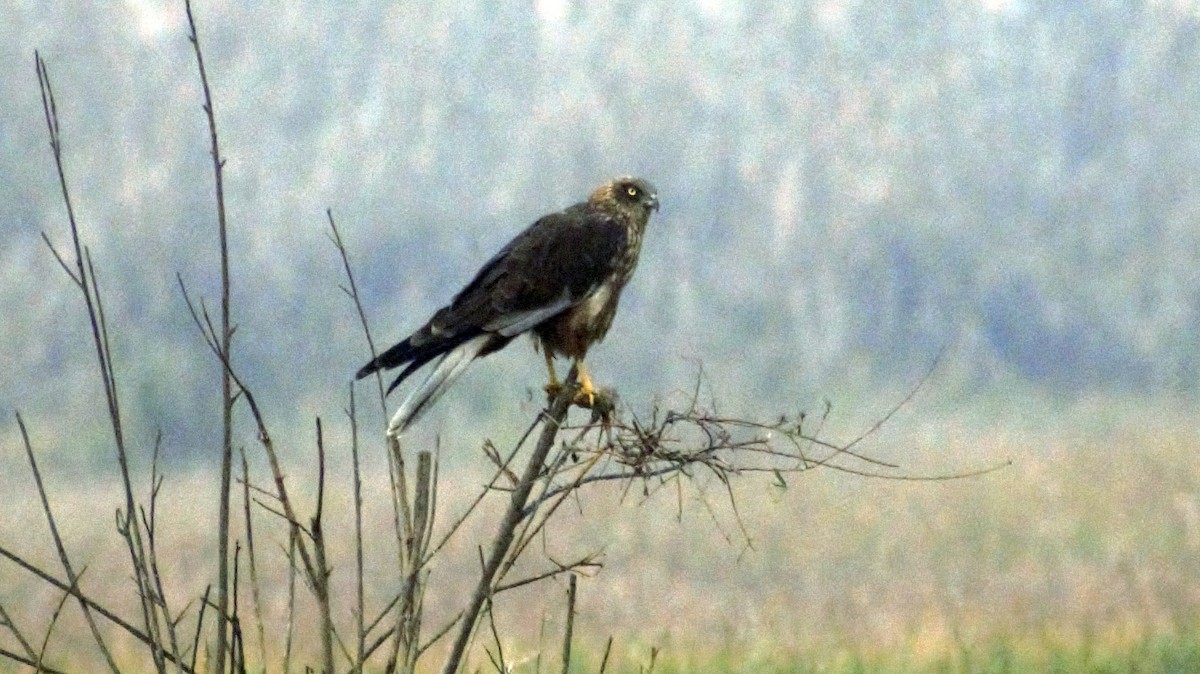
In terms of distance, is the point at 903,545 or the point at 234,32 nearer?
the point at 903,545

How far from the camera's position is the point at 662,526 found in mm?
4504

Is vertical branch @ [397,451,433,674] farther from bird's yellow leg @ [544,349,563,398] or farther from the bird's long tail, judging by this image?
bird's yellow leg @ [544,349,563,398]

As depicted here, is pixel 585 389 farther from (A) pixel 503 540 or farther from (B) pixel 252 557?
(B) pixel 252 557

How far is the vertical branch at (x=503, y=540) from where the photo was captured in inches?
61.4

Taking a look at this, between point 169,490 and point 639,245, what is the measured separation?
6.44 ft

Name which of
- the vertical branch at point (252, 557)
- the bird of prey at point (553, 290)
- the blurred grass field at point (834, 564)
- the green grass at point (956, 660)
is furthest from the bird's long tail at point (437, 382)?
the green grass at point (956, 660)

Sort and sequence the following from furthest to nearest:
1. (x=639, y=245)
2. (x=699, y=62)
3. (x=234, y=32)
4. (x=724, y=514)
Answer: (x=699, y=62), (x=234, y=32), (x=724, y=514), (x=639, y=245)

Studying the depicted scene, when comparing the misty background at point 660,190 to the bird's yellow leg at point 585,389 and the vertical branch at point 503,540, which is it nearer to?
the bird's yellow leg at point 585,389

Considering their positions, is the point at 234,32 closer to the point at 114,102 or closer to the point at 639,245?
the point at 114,102

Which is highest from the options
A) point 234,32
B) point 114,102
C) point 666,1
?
point 666,1

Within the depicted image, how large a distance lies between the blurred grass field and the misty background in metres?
0.25

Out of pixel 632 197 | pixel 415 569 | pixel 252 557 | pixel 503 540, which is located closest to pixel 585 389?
pixel 632 197

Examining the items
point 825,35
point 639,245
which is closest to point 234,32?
point 825,35


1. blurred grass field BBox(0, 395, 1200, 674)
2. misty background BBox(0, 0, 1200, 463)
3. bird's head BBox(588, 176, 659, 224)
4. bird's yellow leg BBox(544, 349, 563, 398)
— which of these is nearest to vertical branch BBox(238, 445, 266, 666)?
bird's yellow leg BBox(544, 349, 563, 398)
